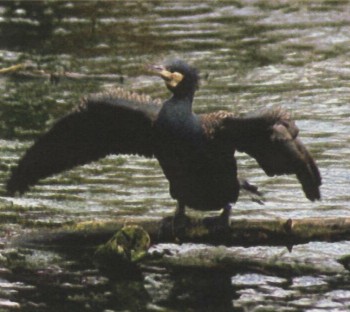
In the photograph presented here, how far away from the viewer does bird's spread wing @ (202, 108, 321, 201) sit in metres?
9.32

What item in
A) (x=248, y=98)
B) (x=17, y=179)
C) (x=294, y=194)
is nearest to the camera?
(x=17, y=179)

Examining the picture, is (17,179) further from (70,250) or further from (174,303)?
(174,303)

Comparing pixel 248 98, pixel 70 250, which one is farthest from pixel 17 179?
pixel 248 98

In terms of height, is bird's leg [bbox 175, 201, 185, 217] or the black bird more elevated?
the black bird

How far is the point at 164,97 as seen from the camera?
1515 centimetres

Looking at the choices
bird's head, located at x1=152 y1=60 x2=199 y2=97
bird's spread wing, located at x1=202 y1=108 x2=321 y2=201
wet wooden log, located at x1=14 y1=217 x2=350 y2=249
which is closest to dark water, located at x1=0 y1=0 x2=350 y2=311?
wet wooden log, located at x1=14 y1=217 x2=350 y2=249

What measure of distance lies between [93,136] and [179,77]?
2.50 feet

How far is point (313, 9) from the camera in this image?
19391 mm

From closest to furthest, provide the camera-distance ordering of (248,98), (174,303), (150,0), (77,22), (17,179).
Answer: (174,303) < (17,179) < (248,98) < (77,22) < (150,0)

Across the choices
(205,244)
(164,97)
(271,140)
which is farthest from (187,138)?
(164,97)

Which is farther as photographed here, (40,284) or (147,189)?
(147,189)

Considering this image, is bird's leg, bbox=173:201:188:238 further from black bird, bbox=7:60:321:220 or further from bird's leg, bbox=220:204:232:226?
bird's leg, bbox=220:204:232:226

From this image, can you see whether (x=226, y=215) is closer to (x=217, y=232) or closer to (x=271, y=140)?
(x=217, y=232)

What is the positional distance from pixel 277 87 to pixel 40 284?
6359mm
